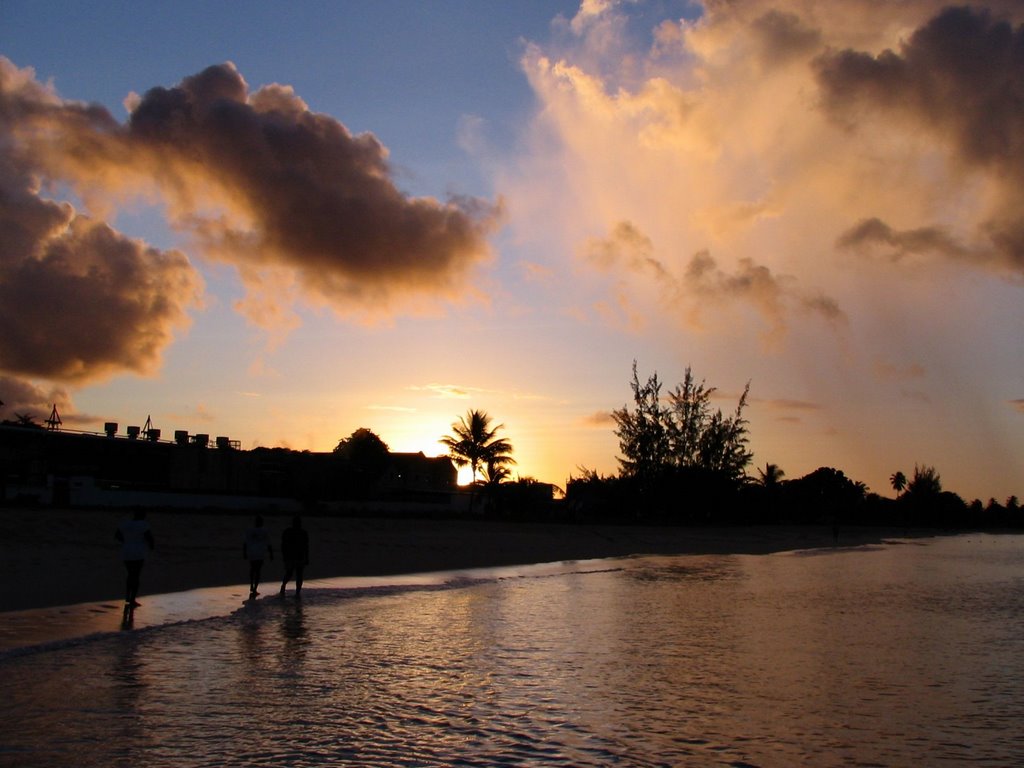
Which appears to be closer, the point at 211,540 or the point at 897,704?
the point at 897,704

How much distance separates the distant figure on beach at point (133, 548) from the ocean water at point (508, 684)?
55 cm

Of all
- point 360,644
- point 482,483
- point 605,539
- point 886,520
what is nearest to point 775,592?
point 360,644

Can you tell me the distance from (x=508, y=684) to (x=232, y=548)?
18.9 metres

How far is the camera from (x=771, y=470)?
357ft

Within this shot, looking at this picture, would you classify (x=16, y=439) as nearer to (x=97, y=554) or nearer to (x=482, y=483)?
(x=97, y=554)

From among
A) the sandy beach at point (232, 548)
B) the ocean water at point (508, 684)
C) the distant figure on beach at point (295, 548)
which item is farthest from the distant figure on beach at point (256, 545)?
the sandy beach at point (232, 548)

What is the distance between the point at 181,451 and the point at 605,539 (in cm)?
2305

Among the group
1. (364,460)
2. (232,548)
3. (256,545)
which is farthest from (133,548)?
(364,460)

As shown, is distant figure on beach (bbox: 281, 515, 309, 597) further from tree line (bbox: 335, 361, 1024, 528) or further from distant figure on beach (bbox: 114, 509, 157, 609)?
tree line (bbox: 335, 361, 1024, 528)

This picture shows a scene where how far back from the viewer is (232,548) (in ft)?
92.2

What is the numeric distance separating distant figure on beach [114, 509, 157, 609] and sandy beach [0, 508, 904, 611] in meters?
2.28

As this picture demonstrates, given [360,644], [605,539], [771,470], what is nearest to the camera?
[360,644]

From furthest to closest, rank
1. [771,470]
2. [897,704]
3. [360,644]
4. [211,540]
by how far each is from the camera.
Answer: [771,470] → [211,540] → [360,644] → [897,704]

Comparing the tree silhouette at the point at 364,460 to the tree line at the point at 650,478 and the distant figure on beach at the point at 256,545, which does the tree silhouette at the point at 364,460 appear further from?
the distant figure on beach at the point at 256,545
